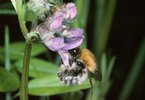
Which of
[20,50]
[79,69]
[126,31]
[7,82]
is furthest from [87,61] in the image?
[126,31]

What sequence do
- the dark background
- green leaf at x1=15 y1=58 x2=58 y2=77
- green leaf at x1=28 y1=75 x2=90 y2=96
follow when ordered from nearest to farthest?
green leaf at x1=28 y1=75 x2=90 y2=96 < green leaf at x1=15 y1=58 x2=58 y2=77 < the dark background

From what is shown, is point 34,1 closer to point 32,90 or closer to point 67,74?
point 67,74

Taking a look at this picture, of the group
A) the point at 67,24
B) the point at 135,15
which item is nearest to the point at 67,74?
the point at 67,24

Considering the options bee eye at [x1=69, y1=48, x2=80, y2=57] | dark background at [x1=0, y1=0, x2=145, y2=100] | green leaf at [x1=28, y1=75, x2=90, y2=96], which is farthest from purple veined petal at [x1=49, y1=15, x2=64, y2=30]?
dark background at [x1=0, y1=0, x2=145, y2=100]

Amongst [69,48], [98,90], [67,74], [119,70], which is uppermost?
[69,48]

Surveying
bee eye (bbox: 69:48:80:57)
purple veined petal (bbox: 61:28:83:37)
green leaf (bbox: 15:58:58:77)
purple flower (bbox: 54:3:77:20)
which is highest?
purple flower (bbox: 54:3:77:20)

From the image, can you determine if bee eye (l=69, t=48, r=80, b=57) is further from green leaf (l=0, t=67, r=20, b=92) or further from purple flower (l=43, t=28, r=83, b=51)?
green leaf (l=0, t=67, r=20, b=92)

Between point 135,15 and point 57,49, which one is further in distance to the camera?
point 135,15
